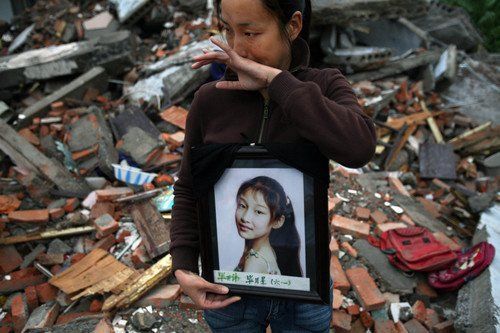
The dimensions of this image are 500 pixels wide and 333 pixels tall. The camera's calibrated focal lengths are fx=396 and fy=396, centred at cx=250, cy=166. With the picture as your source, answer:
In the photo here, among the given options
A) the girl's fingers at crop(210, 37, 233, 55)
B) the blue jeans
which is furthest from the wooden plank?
the girl's fingers at crop(210, 37, 233, 55)

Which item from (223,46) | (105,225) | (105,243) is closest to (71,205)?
(105,225)

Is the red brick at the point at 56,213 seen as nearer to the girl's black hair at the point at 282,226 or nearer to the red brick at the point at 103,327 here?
the red brick at the point at 103,327

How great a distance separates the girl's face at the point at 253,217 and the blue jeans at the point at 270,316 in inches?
10.0

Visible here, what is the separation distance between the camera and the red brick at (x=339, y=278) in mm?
3221

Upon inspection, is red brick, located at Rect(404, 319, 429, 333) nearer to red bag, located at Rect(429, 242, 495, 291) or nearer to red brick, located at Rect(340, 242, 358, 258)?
red bag, located at Rect(429, 242, 495, 291)

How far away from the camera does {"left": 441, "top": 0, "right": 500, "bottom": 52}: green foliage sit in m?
10.7

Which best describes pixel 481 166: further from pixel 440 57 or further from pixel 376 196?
pixel 376 196

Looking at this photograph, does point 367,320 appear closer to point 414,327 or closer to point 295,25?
point 414,327

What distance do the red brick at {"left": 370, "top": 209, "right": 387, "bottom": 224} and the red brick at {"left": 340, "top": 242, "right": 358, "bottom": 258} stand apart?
23.3 inches

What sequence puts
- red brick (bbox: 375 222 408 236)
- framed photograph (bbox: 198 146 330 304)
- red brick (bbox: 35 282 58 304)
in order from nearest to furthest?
framed photograph (bbox: 198 146 330 304), red brick (bbox: 35 282 58 304), red brick (bbox: 375 222 408 236)

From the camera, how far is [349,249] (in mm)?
3654

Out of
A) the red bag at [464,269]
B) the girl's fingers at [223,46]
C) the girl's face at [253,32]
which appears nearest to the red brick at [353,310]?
the red bag at [464,269]

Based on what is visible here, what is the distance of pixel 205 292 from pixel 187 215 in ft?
0.93

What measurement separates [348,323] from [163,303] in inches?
53.9
